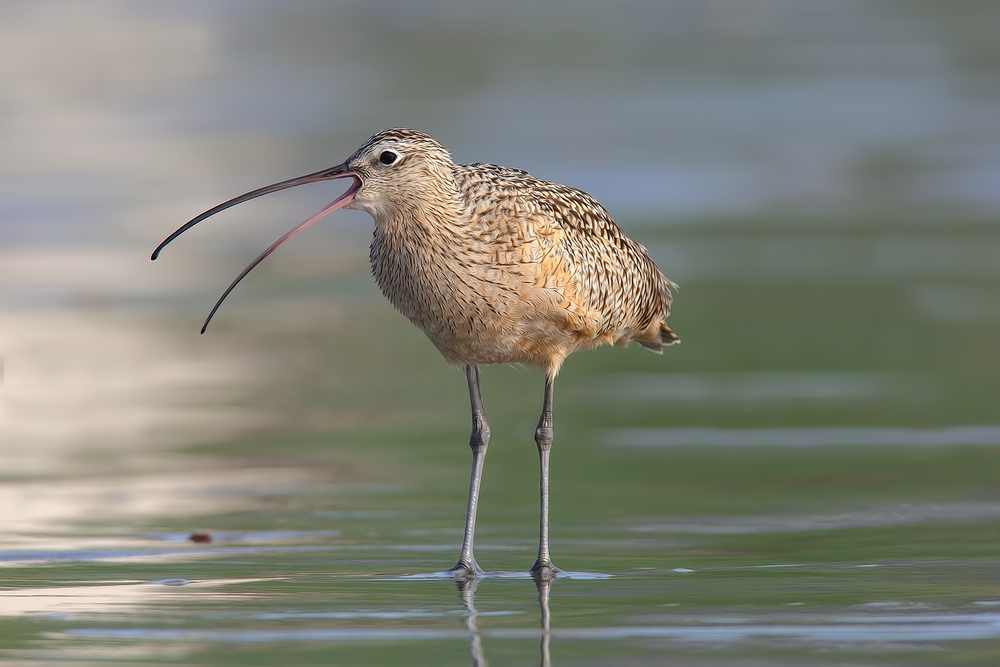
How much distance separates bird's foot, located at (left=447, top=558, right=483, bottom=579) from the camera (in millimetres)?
6820

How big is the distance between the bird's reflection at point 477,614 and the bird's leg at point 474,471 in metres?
0.10

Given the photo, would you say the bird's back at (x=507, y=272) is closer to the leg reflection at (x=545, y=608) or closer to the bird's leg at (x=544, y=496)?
the bird's leg at (x=544, y=496)

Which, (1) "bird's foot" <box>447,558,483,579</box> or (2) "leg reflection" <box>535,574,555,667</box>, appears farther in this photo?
(1) "bird's foot" <box>447,558,483,579</box>

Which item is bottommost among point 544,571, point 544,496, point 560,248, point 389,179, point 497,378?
point 544,571

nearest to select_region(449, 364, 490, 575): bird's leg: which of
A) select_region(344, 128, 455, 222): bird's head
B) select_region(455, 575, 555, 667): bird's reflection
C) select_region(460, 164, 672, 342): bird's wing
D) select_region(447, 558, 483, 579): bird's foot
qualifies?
select_region(447, 558, 483, 579): bird's foot

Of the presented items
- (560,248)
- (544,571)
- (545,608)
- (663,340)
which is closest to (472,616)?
(545,608)

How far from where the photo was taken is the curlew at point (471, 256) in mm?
6961

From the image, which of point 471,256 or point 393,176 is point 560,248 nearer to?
point 471,256

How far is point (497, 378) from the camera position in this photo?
1154 cm

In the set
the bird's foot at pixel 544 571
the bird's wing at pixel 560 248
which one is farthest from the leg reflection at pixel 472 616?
the bird's wing at pixel 560 248

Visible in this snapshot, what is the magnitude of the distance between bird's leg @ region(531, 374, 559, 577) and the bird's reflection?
0.06 m

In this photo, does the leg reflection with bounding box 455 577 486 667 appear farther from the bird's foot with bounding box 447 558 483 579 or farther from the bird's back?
the bird's back

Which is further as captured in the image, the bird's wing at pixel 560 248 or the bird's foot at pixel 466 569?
the bird's wing at pixel 560 248

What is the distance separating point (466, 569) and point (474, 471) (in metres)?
0.67
